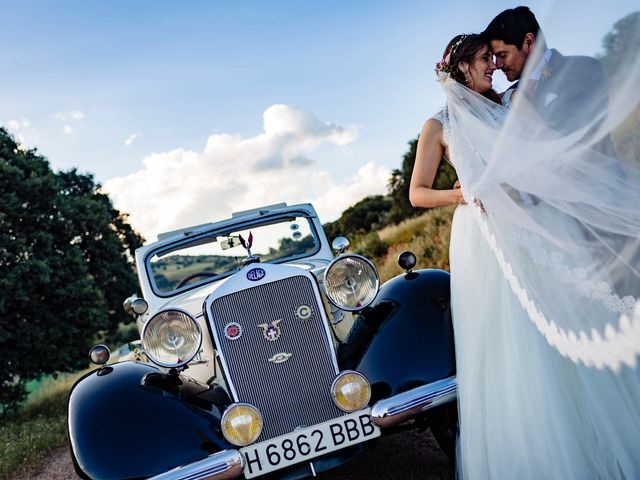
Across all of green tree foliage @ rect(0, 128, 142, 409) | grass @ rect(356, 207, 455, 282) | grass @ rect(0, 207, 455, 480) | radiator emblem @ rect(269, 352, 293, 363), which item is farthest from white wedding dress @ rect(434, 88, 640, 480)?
green tree foliage @ rect(0, 128, 142, 409)

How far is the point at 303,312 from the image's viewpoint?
3.63 m

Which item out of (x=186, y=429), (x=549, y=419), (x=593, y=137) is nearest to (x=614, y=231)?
(x=593, y=137)

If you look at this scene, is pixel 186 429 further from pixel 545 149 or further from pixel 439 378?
pixel 545 149

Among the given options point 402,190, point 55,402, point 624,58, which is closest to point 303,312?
point 624,58

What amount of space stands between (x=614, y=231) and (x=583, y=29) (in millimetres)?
774

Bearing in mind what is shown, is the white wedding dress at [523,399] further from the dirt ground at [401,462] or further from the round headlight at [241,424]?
the round headlight at [241,424]

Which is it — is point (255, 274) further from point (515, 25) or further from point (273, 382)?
point (515, 25)

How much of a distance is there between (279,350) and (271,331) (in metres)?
0.12

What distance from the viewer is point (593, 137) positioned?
2439 mm

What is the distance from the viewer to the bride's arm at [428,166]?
3.33 metres

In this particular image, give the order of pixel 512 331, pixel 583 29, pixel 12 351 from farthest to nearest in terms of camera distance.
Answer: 1. pixel 12 351
2. pixel 512 331
3. pixel 583 29

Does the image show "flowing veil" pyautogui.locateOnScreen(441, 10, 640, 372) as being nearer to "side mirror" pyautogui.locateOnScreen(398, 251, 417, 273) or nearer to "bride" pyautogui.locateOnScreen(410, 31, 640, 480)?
"bride" pyautogui.locateOnScreen(410, 31, 640, 480)

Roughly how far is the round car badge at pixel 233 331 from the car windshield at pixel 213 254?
1.64 meters

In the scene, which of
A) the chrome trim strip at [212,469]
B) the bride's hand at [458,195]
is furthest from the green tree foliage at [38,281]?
the bride's hand at [458,195]
